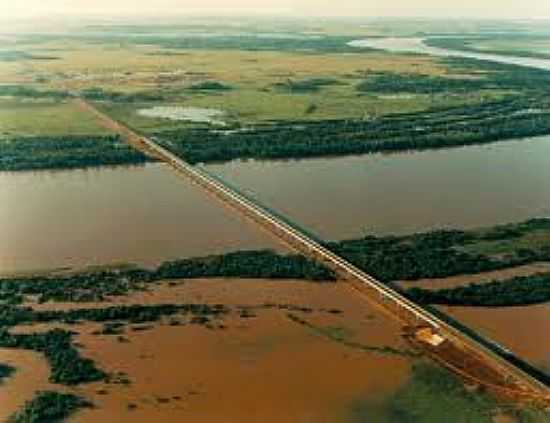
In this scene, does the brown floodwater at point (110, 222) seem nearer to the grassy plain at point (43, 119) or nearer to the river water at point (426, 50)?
the grassy plain at point (43, 119)

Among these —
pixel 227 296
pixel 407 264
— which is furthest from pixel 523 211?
pixel 227 296

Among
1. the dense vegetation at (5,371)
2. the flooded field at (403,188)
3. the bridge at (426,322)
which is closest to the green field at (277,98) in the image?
the flooded field at (403,188)

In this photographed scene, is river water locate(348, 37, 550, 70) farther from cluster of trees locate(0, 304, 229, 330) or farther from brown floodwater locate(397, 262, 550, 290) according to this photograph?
cluster of trees locate(0, 304, 229, 330)

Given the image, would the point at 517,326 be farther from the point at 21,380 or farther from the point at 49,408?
the point at 21,380

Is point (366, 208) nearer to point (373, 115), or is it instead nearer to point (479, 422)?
point (479, 422)

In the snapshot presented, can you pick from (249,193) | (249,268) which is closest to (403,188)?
(249,193)

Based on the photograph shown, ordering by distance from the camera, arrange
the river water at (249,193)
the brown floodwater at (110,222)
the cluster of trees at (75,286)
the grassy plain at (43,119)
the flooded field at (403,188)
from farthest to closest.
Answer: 1. the grassy plain at (43,119)
2. the flooded field at (403,188)
3. the river water at (249,193)
4. the brown floodwater at (110,222)
5. the cluster of trees at (75,286)

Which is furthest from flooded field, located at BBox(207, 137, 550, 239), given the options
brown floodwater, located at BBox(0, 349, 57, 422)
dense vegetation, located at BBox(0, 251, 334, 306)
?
brown floodwater, located at BBox(0, 349, 57, 422)
